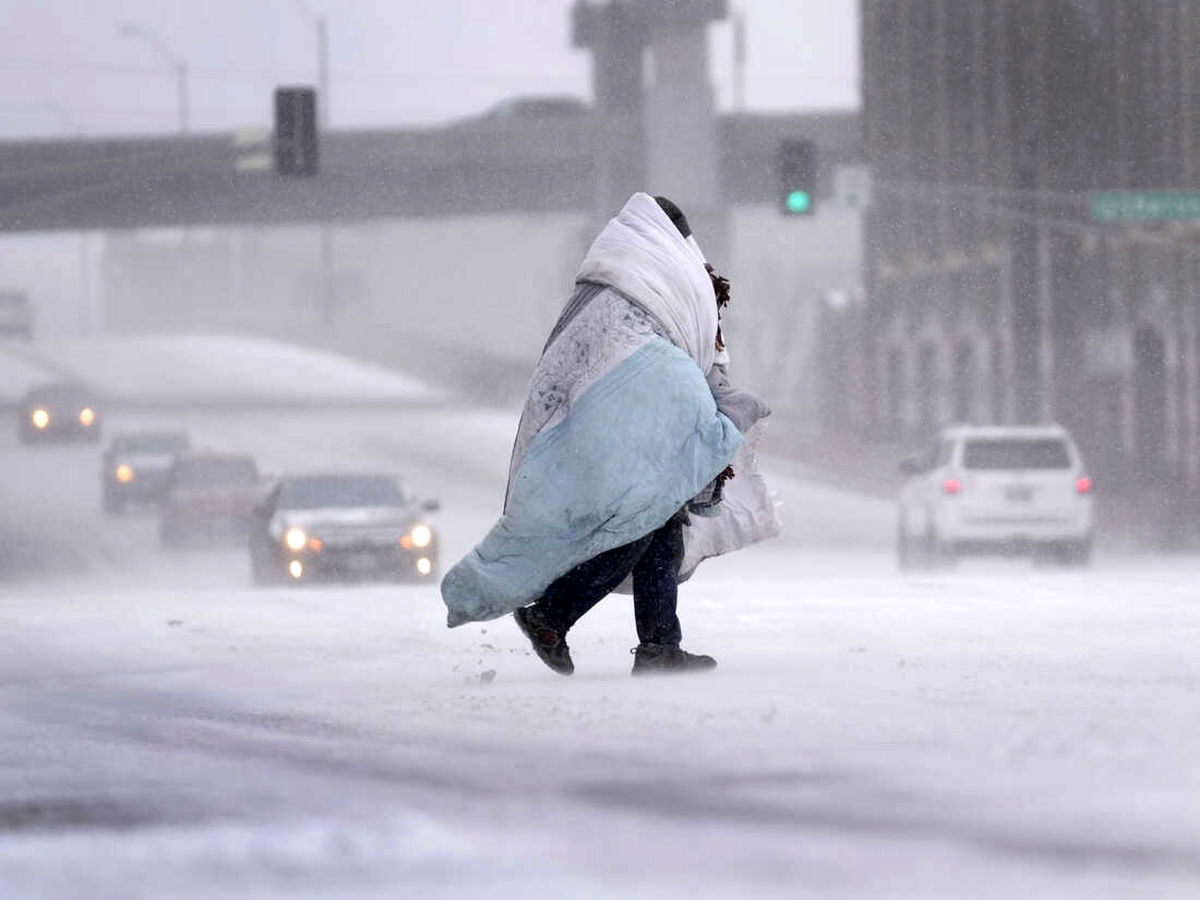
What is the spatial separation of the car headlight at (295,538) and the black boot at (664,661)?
16.8 metres

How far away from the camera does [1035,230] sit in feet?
211

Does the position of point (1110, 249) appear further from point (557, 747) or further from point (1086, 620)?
point (557, 747)

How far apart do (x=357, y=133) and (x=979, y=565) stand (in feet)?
161

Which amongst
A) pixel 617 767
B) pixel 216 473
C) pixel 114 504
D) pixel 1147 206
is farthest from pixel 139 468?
pixel 617 767

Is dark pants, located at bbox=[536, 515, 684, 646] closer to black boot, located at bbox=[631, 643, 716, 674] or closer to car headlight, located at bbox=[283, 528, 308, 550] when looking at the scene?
black boot, located at bbox=[631, 643, 716, 674]

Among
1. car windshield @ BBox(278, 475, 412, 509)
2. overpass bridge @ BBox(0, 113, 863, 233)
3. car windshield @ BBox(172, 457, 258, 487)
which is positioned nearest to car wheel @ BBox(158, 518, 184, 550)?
car windshield @ BBox(172, 457, 258, 487)

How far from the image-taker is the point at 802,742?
570 centimetres

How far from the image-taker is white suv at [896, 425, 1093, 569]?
88.9 ft

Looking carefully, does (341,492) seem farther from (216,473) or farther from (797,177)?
(797,177)

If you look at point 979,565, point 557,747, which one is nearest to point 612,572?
point 557,747

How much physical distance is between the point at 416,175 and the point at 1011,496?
56.4 metres

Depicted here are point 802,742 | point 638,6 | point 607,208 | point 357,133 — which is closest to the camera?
point 802,742

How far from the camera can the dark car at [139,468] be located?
4369 centimetres

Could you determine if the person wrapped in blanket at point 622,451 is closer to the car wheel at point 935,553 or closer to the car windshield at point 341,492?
the car windshield at point 341,492
